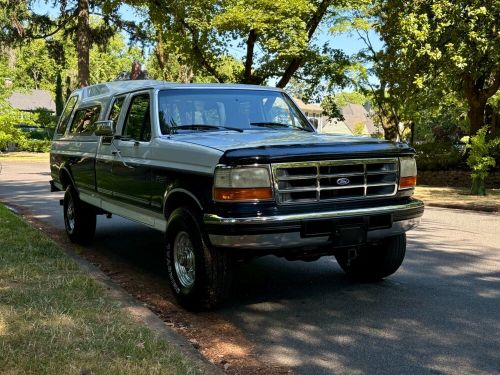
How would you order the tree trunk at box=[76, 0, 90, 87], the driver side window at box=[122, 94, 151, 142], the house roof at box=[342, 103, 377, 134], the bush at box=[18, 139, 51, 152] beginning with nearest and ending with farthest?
the driver side window at box=[122, 94, 151, 142]
the tree trunk at box=[76, 0, 90, 87]
the bush at box=[18, 139, 51, 152]
the house roof at box=[342, 103, 377, 134]

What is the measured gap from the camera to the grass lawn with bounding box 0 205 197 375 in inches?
140

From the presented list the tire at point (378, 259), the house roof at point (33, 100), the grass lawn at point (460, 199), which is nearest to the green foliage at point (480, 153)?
the grass lawn at point (460, 199)

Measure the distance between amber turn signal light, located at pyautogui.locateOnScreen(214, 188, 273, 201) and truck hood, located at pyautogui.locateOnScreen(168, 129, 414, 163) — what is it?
0.23 m

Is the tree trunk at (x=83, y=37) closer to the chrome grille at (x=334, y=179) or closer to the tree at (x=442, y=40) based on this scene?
the tree at (x=442, y=40)

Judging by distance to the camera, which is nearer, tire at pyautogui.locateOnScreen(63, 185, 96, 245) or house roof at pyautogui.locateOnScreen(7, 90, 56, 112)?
tire at pyautogui.locateOnScreen(63, 185, 96, 245)

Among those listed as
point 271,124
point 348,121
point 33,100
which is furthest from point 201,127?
point 348,121

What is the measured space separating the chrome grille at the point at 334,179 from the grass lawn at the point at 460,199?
10.4 meters

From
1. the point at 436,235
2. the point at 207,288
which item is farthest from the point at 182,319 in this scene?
the point at 436,235

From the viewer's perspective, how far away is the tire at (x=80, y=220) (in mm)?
8070

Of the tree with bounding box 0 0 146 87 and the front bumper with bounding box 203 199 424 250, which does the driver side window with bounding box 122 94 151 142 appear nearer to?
the front bumper with bounding box 203 199 424 250

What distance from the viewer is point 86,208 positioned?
8039mm

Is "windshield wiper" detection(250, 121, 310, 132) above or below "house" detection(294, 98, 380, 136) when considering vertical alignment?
below

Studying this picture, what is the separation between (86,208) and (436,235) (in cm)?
562

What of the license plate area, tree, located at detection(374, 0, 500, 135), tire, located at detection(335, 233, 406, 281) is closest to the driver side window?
the license plate area
